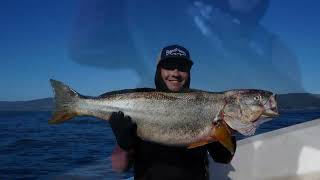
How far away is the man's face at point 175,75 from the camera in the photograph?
4.07m

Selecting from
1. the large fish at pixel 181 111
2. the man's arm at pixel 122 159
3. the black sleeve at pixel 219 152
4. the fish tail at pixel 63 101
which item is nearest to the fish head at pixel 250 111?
the large fish at pixel 181 111

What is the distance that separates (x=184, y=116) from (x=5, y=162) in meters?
13.1

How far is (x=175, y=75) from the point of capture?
4066 millimetres

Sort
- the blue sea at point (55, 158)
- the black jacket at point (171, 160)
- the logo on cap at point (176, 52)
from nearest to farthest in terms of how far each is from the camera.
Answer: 1. the black jacket at point (171, 160)
2. the logo on cap at point (176, 52)
3. the blue sea at point (55, 158)

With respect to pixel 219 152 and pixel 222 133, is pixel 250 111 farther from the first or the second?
pixel 219 152

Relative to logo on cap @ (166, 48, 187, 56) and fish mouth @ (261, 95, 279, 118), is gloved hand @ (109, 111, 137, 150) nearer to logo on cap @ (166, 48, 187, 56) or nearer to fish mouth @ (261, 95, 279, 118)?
logo on cap @ (166, 48, 187, 56)

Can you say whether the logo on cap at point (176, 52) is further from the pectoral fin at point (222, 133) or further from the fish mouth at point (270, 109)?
the fish mouth at point (270, 109)

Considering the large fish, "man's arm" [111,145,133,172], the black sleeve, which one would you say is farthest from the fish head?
"man's arm" [111,145,133,172]

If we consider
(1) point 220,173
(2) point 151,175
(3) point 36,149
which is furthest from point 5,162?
(2) point 151,175

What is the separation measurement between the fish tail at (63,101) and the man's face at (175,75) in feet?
2.64

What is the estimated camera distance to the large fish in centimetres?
360

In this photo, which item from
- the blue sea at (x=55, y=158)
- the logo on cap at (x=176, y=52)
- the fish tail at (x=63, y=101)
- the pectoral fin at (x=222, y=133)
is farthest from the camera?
the blue sea at (x=55, y=158)

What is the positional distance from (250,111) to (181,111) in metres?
0.54

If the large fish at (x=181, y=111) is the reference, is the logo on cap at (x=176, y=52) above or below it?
above
